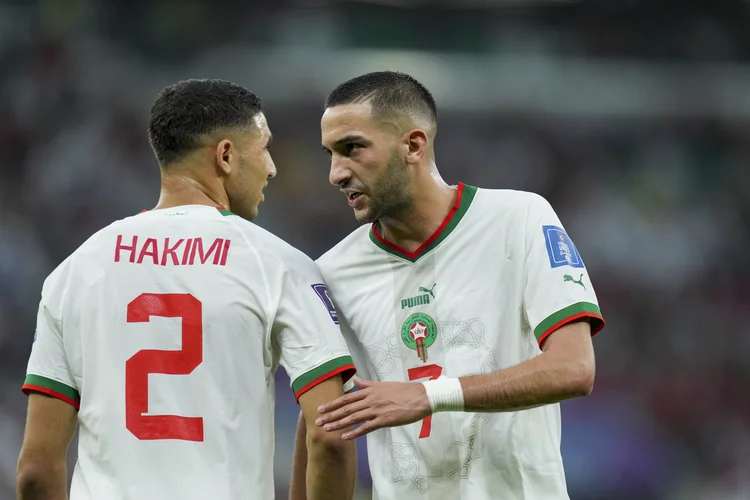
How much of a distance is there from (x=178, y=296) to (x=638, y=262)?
25.7 ft

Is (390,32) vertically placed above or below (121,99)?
above

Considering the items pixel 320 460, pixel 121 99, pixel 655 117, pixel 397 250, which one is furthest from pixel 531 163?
pixel 320 460

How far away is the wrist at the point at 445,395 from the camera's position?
315 centimetres

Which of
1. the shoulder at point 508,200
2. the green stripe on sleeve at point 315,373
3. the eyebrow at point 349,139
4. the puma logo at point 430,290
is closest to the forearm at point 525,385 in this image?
the green stripe on sleeve at point 315,373

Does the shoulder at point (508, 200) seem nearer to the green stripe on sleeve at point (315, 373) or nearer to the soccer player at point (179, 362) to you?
the soccer player at point (179, 362)

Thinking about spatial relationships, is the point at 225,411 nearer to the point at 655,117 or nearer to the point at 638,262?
the point at 638,262

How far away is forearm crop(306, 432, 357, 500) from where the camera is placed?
3227mm

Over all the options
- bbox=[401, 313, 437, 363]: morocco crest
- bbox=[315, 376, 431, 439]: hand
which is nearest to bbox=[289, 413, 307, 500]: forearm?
bbox=[401, 313, 437, 363]: morocco crest

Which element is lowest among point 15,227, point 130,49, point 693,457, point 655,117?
point 693,457

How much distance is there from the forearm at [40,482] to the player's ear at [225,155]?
121 cm

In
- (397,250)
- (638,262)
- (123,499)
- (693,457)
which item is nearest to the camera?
(123,499)

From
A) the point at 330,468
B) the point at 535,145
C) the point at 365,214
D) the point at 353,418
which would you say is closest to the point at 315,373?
the point at 353,418

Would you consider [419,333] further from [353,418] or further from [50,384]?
[50,384]

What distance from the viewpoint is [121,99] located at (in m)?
Answer: 10.3
